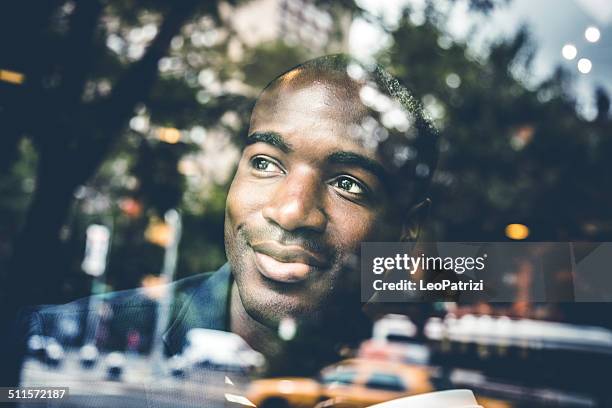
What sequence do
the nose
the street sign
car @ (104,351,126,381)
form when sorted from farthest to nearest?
the street sign < car @ (104,351,126,381) < the nose

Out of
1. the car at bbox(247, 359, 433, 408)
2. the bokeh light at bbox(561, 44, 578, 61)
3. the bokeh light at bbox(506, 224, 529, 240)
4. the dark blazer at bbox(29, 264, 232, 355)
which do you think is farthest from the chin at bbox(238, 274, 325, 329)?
the bokeh light at bbox(561, 44, 578, 61)

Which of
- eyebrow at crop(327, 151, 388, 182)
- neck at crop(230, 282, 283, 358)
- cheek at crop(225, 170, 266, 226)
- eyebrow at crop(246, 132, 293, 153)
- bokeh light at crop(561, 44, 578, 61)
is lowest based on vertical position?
neck at crop(230, 282, 283, 358)

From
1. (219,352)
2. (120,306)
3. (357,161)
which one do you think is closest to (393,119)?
(357,161)

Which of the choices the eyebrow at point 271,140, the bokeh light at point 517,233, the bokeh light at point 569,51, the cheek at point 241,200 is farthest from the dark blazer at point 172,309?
the bokeh light at point 569,51

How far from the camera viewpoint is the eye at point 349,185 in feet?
7.00

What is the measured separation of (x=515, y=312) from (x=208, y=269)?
122cm

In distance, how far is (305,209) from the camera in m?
2.13

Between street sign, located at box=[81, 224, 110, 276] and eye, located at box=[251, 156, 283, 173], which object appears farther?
street sign, located at box=[81, 224, 110, 276]

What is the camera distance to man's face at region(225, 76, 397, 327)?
7.02 feet

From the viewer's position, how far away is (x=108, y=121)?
2707 millimetres

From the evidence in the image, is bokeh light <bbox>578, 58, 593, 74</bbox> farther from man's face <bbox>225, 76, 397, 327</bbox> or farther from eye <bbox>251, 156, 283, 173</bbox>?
eye <bbox>251, 156, 283, 173</bbox>

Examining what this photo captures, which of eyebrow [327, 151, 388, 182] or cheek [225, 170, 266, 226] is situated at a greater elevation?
eyebrow [327, 151, 388, 182]

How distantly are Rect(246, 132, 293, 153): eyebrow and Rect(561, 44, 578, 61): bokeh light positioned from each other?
118 cm

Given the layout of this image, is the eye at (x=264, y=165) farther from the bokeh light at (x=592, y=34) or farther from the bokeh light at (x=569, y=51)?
the bokeh light at (x=592, y=34)
